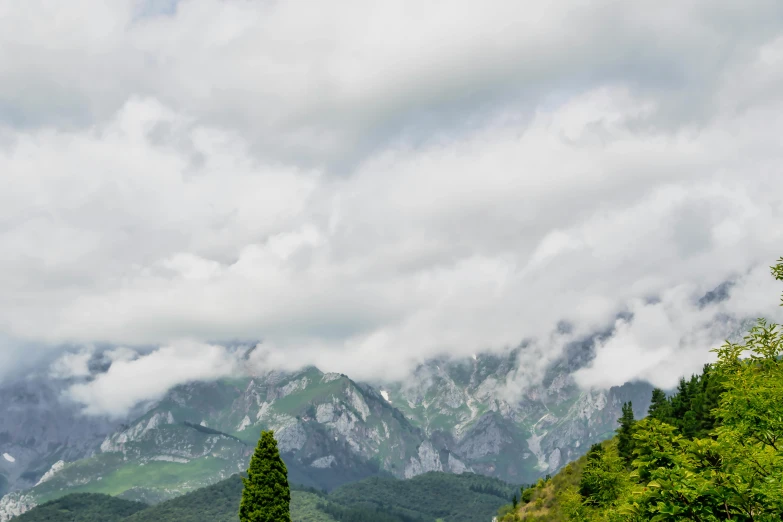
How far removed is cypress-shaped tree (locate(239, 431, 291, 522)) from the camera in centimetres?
6412

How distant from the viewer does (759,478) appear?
677 inches

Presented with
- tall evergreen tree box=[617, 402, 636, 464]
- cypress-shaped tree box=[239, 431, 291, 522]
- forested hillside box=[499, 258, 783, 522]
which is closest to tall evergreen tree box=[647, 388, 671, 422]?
tall evergreen tree box=[617, 402, 636, 464]

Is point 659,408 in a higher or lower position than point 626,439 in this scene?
higher

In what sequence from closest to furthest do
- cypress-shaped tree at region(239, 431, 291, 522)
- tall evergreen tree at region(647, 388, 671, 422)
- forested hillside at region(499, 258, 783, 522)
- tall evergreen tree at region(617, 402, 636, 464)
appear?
1. forested hillside at region(499, 258, 783, 522)
2. cypress-shaped tree at region(239, 431, 291, 522)
3. tall evergreen tree at region(647, 388, 671, 422)
4. tall evergreen tree at region(617, 402, 636, 464)

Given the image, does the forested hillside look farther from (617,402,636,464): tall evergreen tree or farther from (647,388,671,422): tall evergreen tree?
(617,402,636,464): tall evergreen tree

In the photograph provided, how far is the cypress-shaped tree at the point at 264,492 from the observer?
64.1 meters

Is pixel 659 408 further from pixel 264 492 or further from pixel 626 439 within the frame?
pixel 264 492

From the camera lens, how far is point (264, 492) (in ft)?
212

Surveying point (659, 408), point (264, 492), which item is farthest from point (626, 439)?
point (264, 492)

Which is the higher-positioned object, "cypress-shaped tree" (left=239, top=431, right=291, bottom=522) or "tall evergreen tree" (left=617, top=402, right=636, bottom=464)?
"tall evergreen tree" (left=617, top=402, right=636, bottom=464)

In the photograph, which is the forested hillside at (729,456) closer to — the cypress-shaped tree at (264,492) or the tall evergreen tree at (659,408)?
the cypress-shaped tree at (264,492)

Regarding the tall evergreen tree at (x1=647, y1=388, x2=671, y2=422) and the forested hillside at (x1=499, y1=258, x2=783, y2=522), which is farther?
the tall evergreen tree at (x1=647, y1=388, x2=671, y2=422)

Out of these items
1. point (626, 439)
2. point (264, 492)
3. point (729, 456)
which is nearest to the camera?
point (729, 456)

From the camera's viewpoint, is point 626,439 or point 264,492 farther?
point 626,439
